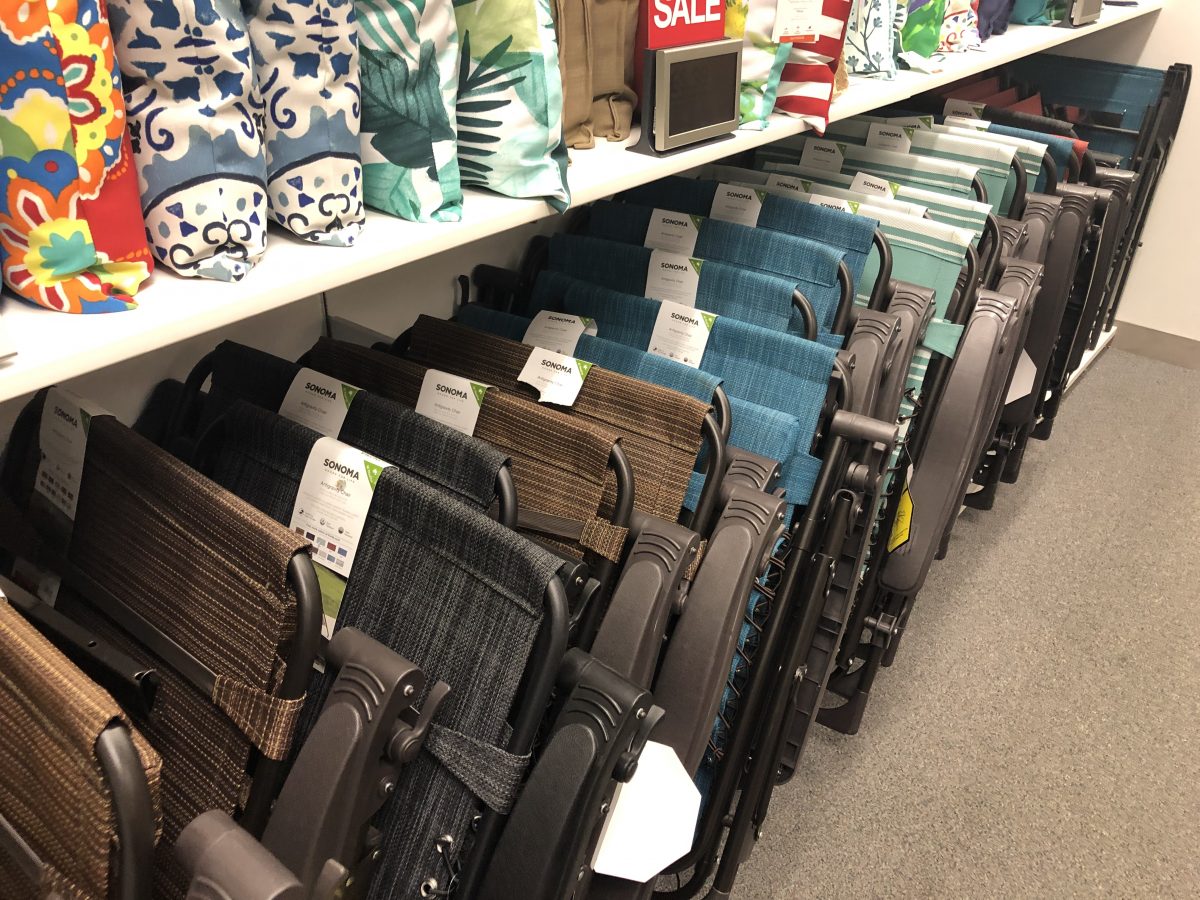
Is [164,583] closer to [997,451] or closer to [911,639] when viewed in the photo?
[911,639]

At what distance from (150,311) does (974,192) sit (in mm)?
1750

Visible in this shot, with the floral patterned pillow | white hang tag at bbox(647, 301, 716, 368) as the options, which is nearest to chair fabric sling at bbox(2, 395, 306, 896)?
the floral patterned pillow

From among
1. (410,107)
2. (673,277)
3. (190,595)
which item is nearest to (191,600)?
(190,595)

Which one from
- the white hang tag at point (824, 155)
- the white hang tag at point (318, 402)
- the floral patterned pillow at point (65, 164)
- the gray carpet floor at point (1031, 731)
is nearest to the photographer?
the floral patterned pillow at point (65, 164)

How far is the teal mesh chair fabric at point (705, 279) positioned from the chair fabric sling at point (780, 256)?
20mm

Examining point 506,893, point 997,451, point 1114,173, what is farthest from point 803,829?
point 1114,173

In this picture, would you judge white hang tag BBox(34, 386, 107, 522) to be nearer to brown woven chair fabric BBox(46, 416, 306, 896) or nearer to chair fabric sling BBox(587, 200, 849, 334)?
brown woven chair fabric BBox(46, 416, 306, 896)

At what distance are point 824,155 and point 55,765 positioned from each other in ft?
5.87

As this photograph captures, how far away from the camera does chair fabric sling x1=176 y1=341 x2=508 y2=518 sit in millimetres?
941

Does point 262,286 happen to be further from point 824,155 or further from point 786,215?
point 824,155

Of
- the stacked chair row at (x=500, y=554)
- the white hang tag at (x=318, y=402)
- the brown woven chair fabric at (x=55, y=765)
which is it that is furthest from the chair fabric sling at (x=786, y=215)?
the brown woven chair fabric at (x=55, y=765)

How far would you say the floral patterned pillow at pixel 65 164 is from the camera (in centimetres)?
57

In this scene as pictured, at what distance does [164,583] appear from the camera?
0.86 meters

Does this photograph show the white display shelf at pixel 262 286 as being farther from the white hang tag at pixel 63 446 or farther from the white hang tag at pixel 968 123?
the white hang tag at pixel 968 123
